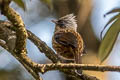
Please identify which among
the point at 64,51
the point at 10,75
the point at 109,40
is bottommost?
the point at 10,75

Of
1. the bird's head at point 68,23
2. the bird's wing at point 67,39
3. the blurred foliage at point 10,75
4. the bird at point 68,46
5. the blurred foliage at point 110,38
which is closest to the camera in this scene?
the blurred foliage at point 110,38

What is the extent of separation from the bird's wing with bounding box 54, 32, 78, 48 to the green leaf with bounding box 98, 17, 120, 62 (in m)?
1.60

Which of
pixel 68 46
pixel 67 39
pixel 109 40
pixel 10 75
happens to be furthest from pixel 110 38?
pixel 10 75

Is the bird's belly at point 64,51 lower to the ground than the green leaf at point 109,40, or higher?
lower

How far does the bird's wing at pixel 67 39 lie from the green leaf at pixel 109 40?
5.26ft

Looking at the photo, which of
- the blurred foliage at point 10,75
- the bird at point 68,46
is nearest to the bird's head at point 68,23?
the bird at point 68,46

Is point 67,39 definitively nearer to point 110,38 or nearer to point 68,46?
point 68,46

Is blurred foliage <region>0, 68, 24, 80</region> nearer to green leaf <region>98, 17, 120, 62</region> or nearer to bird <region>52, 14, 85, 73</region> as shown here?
bird <region>52, 14, 85, 73</region>

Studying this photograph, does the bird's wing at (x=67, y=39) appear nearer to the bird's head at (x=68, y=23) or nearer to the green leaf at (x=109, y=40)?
the bird's head at (x=68, y=23)

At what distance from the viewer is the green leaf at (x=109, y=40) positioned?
1.90m

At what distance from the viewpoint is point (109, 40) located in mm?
1997

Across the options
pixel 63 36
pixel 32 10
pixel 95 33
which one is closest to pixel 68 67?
pixel 63 36

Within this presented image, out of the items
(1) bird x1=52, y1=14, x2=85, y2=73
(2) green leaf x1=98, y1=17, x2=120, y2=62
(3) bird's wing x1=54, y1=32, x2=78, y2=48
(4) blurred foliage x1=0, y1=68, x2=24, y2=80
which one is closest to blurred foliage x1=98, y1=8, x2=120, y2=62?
(2) green leaf x1=98, y1=17, x2=120, y2=62

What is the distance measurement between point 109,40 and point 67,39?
1.78 metres
